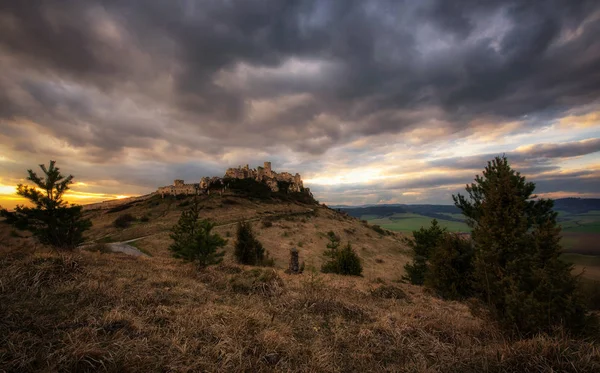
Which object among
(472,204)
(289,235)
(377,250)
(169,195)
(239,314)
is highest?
(169,195)

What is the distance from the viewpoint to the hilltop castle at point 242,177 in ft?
265

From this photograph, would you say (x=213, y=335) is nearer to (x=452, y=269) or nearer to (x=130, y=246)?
(x=452, y=269)

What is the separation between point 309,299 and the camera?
8.09m

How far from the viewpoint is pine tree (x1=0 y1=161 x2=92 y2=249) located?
52.9ft

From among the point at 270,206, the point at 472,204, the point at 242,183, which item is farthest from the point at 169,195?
the point at 472,204

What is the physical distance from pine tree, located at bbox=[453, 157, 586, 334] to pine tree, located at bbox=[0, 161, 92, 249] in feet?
70.6

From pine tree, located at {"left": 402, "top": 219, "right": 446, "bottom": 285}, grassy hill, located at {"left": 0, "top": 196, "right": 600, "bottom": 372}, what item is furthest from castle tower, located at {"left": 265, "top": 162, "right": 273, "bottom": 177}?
grassy hill, located at {"left": 0, "top": 196, "right": 600, "bottom": 372}

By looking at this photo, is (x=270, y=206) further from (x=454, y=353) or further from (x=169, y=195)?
(x=454, y=353)

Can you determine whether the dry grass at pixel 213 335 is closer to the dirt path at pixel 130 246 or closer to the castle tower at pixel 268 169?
the dirt path at pixel 130 246

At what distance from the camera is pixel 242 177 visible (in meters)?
98.1

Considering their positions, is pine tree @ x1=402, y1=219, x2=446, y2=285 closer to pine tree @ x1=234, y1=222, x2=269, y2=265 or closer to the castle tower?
pine tree @ x1=234, y1=222, x2=269, y2=265

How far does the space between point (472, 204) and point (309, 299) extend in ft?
55.3

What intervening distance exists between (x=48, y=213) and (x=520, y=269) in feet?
79.5

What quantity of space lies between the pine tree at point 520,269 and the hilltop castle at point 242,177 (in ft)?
231
